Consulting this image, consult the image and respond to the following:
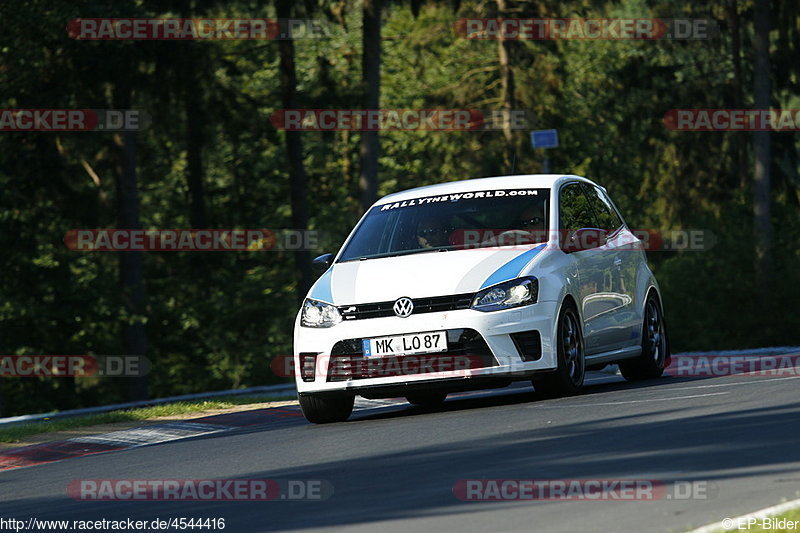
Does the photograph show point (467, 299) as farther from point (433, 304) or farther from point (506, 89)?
point (506, 89)

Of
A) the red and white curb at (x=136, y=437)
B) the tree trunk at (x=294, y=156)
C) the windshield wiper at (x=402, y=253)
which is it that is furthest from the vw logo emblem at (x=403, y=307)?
the tree trunk at (x=294, y=156)

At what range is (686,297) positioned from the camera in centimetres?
4109

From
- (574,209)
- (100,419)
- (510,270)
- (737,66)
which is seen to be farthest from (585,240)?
(737,66)

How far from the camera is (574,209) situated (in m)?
13.9

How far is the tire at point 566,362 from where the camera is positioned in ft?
40.8

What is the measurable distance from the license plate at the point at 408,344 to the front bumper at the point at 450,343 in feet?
0.14

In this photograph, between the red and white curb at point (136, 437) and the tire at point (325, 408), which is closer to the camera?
the red and white curb at point (136, 437)

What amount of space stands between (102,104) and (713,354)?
2082 centimetres

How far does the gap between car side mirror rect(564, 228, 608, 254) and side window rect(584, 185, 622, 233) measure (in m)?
0.44

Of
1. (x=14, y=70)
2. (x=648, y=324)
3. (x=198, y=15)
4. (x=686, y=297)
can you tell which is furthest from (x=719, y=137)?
(x=648, y=324)

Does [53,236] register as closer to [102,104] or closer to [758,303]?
[102,104]

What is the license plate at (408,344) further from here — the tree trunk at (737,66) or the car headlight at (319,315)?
the tree trunk at (737,66)

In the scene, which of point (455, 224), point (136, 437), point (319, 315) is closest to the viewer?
point (319, 315)

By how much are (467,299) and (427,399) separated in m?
2.98
